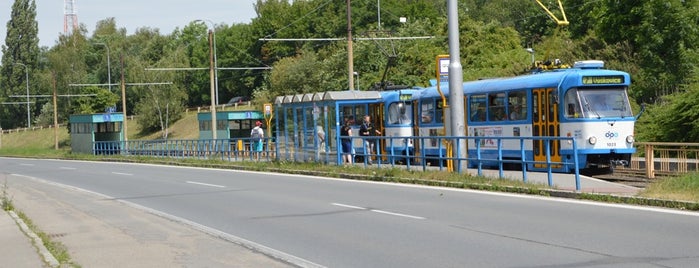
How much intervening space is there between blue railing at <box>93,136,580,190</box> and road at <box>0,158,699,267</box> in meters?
1.65

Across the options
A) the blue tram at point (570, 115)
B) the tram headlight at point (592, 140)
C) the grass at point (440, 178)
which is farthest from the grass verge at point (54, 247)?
the tram headlight at point (592, 140)

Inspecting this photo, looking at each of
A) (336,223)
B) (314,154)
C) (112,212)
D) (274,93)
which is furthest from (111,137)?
(336,223)

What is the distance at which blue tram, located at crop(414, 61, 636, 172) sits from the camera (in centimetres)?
2442

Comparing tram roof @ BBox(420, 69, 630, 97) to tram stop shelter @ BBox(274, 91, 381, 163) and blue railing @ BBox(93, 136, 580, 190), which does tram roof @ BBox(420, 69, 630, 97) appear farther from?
tram stop shelter @ BBox(274, 91, 381, 163)

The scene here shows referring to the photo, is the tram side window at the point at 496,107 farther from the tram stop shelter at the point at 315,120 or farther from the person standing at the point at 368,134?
the tram stop shelter at the point at 315,120

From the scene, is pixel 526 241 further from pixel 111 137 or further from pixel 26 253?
pixel 111 137

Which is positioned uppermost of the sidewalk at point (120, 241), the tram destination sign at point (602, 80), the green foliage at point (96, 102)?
the green foliage at point (96, 102)

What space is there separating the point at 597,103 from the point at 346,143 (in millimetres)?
9176

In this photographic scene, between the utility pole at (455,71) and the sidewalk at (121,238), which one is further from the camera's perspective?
the utility pole at (455,71)

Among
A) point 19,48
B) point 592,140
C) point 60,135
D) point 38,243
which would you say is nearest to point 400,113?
point 592,140

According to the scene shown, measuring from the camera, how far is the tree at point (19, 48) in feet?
418

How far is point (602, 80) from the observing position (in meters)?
25.1

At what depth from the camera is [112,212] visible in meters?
18.6

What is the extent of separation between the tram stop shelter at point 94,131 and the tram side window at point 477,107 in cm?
4396
